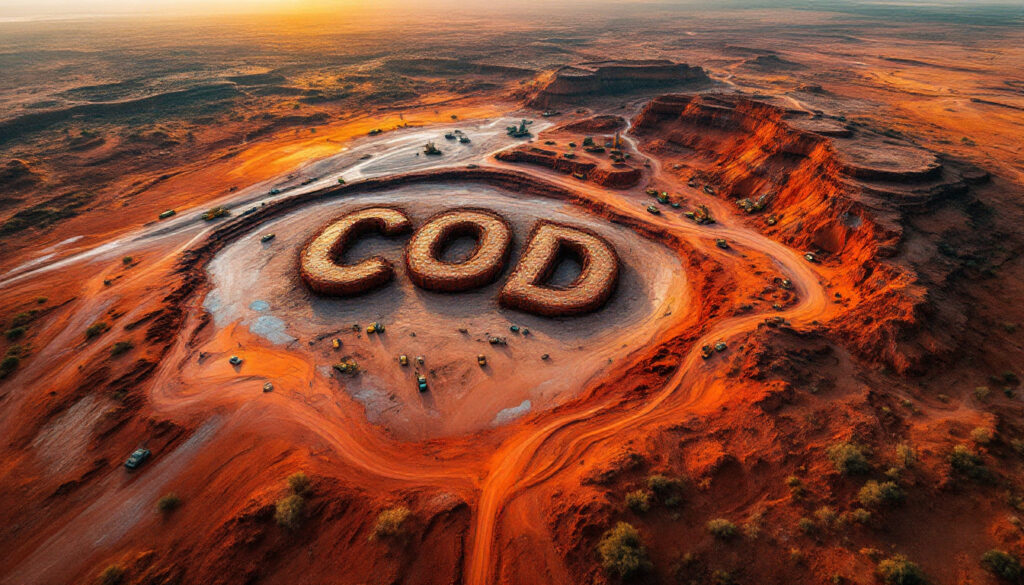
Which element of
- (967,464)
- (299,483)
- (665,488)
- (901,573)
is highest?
(967,464)

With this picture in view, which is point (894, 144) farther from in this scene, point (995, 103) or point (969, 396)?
point (995, 103)

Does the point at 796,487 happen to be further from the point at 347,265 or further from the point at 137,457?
the point at 347,265

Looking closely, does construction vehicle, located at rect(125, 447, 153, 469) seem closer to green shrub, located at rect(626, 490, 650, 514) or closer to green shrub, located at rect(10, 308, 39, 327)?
green shrub, located at rect(10, 308, 39, 327)

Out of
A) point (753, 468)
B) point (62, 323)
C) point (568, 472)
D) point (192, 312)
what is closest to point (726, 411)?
point (753, 468)

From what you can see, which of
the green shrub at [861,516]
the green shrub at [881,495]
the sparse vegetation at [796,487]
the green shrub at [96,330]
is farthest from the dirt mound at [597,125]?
the green shrub at [96,330]

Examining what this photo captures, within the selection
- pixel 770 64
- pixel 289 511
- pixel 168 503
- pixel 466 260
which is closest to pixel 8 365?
pixel 168 503


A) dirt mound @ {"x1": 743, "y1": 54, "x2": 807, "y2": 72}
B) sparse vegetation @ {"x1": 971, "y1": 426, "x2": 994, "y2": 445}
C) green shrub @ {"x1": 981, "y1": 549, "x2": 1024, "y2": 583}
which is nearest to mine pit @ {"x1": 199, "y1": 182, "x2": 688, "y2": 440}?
sparse vegetation @ {"x1": 971, "y1": 426, "x2": 994, "y2": 445}

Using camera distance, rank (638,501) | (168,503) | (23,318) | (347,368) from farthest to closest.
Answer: (23,318), (347,368), (168,503), (638,501)

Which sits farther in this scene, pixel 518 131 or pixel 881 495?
pixel 518 131
